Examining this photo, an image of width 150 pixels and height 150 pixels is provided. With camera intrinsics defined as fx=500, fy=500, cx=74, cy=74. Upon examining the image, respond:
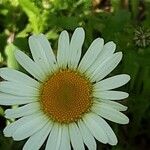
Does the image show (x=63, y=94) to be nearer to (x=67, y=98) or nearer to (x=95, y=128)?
(x=67, y=98)

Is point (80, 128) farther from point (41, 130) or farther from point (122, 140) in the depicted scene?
point (122, 140)

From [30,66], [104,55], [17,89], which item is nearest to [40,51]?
[30,66]

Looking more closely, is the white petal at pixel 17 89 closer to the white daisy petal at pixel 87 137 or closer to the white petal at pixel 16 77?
the white petal at pixel 16 77

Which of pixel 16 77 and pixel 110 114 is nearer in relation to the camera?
pixel 110 114

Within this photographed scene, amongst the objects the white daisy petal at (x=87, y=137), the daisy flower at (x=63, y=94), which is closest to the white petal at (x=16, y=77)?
the daisy flower at (x=63, y=94)

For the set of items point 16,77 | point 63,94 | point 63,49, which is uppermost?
point 63,49

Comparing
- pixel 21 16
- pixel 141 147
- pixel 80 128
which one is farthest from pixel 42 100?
pixel 21 16
